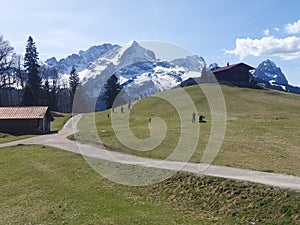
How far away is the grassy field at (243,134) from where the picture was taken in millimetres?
24125

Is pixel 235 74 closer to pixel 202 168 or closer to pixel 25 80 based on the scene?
pixel 25 80

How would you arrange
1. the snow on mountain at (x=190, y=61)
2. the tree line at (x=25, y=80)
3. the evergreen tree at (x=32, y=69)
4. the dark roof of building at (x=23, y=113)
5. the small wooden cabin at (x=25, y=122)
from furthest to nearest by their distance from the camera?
the evergreen tree at (x=32, y=69) < the tree line at (x=25, y=80) < the dark roof of building at (x=23, y=113) < the small wooden cabin at (x=25, y=122) < the snow on mountain at (x=190, y=61)

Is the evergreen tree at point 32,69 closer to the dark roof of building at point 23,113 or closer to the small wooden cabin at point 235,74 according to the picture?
the dark roof of building at point 23,113

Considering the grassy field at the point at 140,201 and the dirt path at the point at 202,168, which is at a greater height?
the dirt path at the point at 202,168

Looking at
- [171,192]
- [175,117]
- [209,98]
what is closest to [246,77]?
[209,98]

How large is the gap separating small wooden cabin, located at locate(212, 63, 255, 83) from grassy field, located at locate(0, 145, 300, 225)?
8435 cm

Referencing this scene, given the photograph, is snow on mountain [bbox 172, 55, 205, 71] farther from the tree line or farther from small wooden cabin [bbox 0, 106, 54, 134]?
the tree line

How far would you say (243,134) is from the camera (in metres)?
37.4

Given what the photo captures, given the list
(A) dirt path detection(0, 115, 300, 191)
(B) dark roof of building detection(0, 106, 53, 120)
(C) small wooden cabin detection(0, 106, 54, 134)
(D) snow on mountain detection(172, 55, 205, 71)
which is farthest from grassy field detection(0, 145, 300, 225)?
(B) dark roof of building detection(0, 106, 53, 120)

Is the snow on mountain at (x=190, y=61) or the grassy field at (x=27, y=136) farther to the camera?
the grassy field at (x=27, y=136)

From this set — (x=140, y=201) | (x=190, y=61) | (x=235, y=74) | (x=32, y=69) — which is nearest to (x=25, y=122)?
(x=190, y=61)

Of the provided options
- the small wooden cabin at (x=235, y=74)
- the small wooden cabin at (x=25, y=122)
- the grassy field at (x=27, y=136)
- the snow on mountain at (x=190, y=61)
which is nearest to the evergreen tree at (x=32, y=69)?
the grassy field at (x=27, y=136)

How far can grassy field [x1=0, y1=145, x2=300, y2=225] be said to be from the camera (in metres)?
15.2

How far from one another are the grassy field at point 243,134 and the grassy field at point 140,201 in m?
4.58
